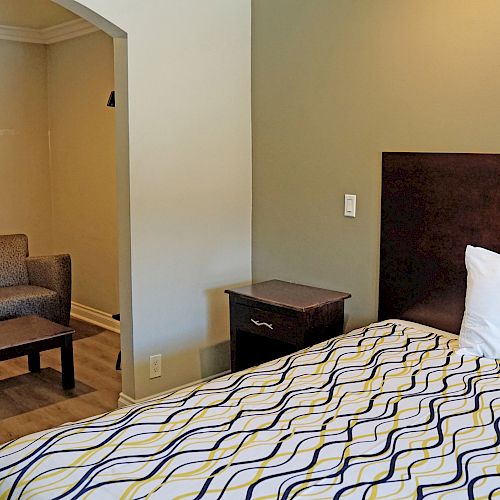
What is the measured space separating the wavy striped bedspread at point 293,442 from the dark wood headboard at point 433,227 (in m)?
0.59

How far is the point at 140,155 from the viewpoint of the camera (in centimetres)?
329

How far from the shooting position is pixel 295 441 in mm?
1811

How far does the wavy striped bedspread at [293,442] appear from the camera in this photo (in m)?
1.59

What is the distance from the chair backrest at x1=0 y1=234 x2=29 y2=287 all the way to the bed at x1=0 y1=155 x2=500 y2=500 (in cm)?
Answer: 334

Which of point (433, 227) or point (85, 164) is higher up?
point (85, 164)

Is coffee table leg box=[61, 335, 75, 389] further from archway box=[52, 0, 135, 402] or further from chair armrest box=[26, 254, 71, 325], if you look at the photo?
chair armrest box=[26, 254, 71, 325]

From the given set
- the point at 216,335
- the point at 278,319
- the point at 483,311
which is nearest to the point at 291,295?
the point at 278,319

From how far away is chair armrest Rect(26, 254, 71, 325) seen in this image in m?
5.12

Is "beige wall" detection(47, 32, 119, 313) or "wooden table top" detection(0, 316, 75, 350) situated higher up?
"beige wall" detection(47, 32, 119, 313)

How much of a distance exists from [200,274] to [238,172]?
61 centimetres

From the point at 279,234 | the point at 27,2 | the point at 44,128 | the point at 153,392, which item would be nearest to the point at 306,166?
the point at 279,234

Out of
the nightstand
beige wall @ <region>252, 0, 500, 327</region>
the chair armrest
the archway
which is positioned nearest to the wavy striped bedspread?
the nightstand

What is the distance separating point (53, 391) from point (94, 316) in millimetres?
1609

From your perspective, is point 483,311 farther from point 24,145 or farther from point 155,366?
point 24,145
